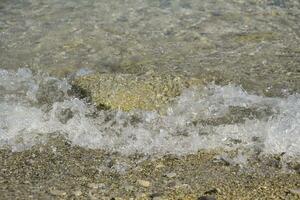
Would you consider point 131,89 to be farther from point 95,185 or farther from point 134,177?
point 95,185

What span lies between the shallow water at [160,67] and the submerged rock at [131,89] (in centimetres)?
13

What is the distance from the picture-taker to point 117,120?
5.51 m

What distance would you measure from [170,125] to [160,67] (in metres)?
1.65

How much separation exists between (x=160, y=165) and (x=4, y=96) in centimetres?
241

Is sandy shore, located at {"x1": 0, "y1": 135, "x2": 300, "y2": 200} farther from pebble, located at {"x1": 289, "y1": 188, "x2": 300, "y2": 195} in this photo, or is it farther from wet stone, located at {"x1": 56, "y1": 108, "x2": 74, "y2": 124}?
wet stone, located at {"x1": 56, "y1": 108, "x2": 74, "y2": 124}

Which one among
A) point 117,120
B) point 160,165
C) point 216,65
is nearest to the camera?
point 160,165

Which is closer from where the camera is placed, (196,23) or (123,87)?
(123,87)

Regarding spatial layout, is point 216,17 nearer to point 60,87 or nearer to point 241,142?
point 60,87

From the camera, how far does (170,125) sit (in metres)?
5.39

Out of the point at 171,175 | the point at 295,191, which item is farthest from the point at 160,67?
the point at 295,191

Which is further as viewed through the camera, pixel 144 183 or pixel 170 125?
pixel 170 125

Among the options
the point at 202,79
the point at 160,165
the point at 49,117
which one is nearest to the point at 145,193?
the point at 160,165

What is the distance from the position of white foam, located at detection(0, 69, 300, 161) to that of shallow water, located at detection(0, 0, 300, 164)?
10 millimetres

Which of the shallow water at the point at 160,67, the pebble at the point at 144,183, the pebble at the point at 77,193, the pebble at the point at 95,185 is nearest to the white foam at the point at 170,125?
the shallow water at the point at 160,67
